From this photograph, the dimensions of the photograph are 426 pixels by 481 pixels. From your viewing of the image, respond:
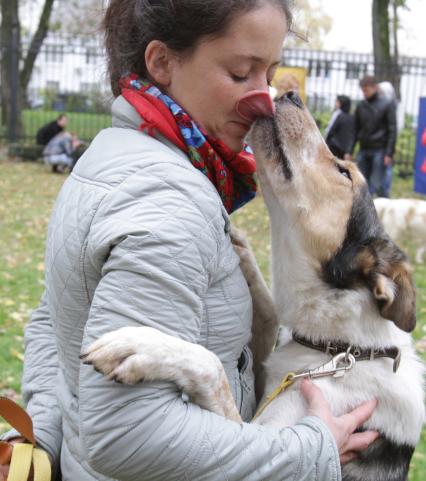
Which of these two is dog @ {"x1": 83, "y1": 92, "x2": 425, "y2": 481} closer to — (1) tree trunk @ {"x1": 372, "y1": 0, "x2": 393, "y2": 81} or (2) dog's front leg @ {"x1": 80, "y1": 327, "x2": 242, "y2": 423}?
(2) dog's front leg @ {"x1": 80, "y1": 327, "x2": 242, "y2": 423}

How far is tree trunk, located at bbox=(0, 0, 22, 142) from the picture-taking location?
62.7 feet

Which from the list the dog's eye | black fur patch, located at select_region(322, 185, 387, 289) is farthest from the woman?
the dog's eye

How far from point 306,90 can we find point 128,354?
59.7ft

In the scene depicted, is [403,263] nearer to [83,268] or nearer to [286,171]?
[286,171]

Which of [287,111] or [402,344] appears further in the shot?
[287,111]

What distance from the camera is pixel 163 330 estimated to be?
1.60 metres

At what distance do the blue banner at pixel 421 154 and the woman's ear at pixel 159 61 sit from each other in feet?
39.1

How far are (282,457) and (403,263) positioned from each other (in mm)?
1260

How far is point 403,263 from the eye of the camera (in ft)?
8.77

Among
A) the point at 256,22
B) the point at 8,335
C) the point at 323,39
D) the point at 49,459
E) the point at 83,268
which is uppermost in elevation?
the point at 323,39

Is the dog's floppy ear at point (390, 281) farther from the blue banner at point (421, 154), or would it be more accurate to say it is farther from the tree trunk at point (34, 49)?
the tree trunk at point (34, 49)

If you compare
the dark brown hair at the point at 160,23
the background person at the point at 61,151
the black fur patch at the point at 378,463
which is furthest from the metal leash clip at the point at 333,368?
the background person at the point at 61,151

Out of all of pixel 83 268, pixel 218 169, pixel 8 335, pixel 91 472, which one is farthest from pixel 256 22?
pixel 8 335

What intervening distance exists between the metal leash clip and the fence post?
715 inches
